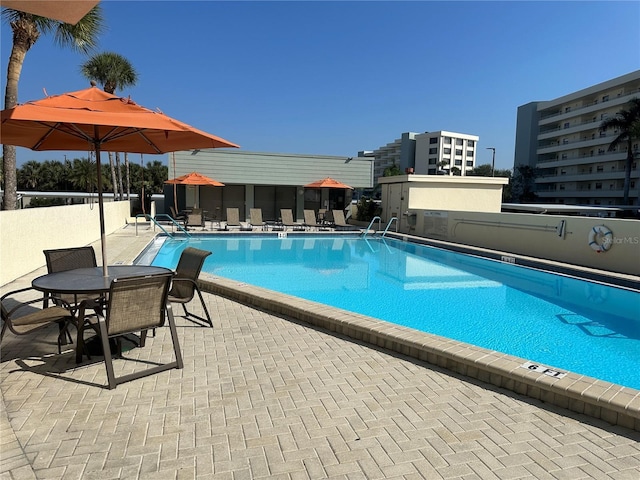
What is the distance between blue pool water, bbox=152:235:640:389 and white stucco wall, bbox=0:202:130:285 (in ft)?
7.73

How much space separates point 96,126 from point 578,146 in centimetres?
6594

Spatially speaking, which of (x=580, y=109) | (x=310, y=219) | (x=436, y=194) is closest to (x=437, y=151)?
(x=580, y=109)

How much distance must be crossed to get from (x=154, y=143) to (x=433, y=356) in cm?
416

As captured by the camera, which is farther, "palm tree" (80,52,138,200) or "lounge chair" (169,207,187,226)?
"palm tree" (80,52,138,200)

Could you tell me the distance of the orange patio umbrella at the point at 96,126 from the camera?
3.13 metres

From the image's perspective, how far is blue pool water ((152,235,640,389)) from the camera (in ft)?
18.5

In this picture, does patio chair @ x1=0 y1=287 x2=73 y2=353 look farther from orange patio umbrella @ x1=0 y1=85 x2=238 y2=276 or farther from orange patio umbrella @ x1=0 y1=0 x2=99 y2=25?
orange patio umbrella @ x1=0 y1=0 x2=99 y2=25

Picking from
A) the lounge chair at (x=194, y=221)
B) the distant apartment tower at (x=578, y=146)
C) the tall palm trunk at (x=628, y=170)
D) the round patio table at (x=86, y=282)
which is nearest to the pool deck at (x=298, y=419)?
the round patio table at (x=86, y=282)

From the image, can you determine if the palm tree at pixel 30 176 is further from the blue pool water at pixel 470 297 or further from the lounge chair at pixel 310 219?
the blue pool water at pixel 470 297

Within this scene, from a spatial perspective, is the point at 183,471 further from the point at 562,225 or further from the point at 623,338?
the point at 562,225

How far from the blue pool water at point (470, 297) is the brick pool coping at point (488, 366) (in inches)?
81.2

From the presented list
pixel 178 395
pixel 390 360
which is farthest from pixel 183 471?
pixel 390 360

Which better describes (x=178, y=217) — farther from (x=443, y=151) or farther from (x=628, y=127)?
(x=443, y=151)

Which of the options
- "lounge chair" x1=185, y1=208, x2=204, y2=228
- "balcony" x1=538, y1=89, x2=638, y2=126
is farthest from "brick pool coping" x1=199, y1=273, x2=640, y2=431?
"balcony" x1=538, y1=89, x2=638, y2=126
